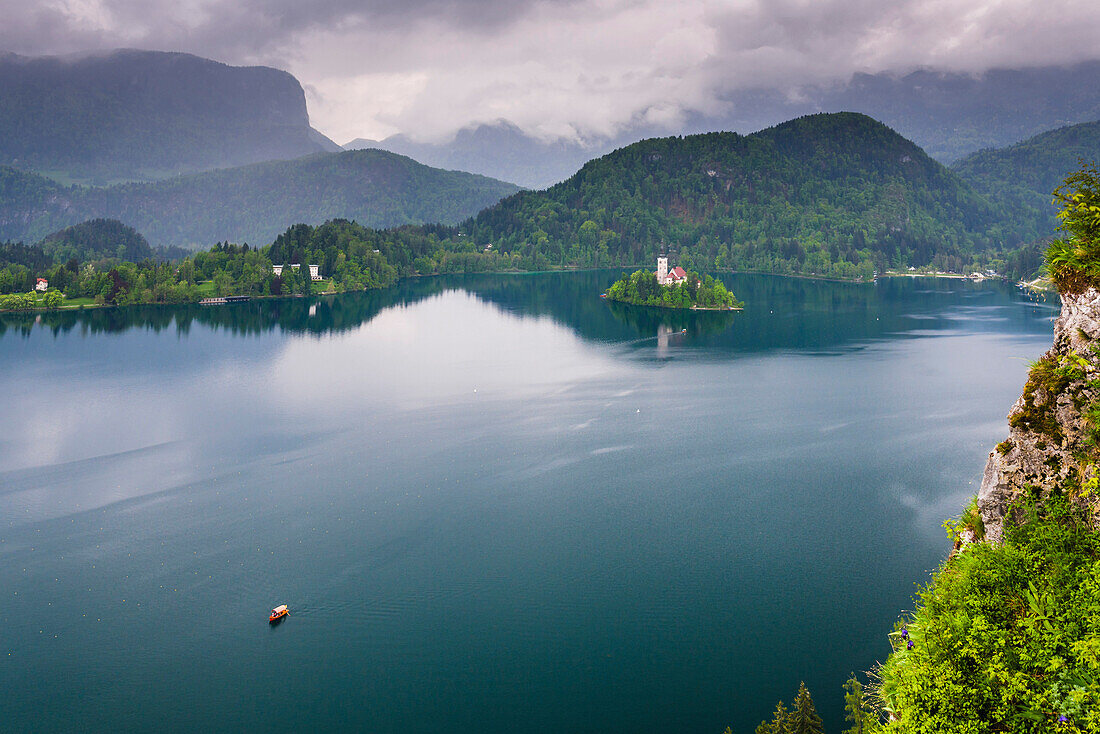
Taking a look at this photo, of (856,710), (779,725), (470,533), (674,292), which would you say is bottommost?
(779,725)

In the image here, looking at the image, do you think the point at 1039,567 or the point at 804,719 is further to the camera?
the point at 804,719

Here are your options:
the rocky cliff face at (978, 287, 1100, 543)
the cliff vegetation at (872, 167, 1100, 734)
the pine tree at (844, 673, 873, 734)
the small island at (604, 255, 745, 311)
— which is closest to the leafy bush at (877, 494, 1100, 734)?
the cliff vegetation at (872, 167, 1100, 734)

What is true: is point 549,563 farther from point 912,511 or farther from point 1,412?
point 1,412

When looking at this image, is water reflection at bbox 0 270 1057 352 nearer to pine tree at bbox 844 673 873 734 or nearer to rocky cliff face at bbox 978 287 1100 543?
pine tree at bbox 844 673 873 734

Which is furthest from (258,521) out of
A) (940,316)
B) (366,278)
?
(366,278)

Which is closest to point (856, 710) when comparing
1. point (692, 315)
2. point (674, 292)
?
point (692, 315)

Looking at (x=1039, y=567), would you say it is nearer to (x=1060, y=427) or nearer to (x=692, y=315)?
(x=1060, y=427)
